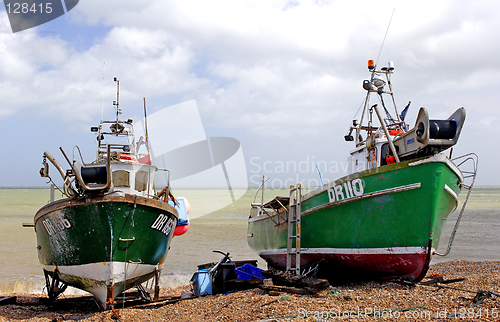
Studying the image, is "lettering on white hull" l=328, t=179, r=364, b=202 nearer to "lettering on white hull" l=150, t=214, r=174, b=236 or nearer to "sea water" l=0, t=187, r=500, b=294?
"lettering on white hull" l=150, t=214, r=174, b=236

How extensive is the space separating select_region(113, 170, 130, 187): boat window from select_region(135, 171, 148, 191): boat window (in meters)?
0.23

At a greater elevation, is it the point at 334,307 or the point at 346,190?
the point at 346,190

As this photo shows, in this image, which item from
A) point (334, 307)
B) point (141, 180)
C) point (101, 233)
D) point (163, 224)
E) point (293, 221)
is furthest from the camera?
point (141, 180)

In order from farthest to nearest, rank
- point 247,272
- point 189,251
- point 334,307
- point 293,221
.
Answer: point 189,251 → point 247,272 → point 293,221 → point 334,307

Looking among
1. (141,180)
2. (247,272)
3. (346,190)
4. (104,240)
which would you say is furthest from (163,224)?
(346,190)

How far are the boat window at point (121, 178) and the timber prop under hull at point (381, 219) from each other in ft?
14.3

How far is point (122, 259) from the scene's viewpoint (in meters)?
7.06

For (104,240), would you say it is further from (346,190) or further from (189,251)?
(189,251)

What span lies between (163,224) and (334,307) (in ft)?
13.5

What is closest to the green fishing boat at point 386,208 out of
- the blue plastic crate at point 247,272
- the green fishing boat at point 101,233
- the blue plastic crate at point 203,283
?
the blue plastic crate at point 247,272

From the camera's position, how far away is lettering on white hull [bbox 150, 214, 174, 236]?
25.0 feet

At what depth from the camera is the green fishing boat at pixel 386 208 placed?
6352 mm

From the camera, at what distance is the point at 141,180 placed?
9.04 m

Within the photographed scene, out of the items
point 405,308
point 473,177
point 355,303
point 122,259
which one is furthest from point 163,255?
point 473,177
